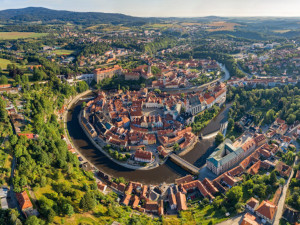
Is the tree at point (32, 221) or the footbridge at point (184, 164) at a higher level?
the tree at point (32, 221)

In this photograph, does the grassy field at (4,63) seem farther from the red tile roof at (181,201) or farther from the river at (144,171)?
the red tile roof at (181,201)

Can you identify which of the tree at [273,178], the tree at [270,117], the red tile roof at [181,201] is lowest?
the red tile roof at [181,201]

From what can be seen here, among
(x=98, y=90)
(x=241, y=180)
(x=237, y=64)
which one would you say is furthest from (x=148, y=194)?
(x=237, y=64)

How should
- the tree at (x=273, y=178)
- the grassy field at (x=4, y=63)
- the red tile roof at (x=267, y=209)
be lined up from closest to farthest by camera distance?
the red tile roof at (x=267, y=209) → the tree at (x=273, y=178) → the grassy field at (x=4, y=63)

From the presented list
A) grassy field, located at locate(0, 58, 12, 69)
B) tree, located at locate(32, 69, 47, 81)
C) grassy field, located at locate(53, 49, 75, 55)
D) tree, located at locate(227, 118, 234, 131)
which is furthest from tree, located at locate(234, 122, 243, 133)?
grassy field, located at locate(53, 49, 75, 55)

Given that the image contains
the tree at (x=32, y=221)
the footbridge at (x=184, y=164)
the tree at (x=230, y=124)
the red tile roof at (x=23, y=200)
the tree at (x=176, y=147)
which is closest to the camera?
the tree at (x=32, y=221)

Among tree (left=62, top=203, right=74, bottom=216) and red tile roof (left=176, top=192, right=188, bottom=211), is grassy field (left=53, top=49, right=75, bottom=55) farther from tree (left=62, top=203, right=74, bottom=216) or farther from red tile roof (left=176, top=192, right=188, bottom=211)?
red tile roof (left=176, top=192, right=188, bottom=211)

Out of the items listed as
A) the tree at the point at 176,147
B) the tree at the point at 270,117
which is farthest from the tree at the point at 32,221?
the tree at the point at 270,117

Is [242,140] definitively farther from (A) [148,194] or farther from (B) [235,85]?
(B) [235,85]
